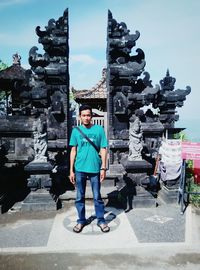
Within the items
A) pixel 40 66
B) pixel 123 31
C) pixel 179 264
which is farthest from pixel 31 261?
pixel 123 31

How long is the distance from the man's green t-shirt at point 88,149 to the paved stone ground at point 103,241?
128 cm

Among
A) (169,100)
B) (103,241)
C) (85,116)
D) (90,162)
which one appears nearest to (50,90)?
(85,116)

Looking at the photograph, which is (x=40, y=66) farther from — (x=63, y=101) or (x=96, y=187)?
(x=96, y=187)

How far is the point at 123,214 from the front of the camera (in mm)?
6492

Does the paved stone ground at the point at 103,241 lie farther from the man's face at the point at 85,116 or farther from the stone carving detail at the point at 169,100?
the stone carving detail at the point at 169,100

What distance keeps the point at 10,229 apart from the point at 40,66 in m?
4.75

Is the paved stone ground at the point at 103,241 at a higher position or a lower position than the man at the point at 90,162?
lower

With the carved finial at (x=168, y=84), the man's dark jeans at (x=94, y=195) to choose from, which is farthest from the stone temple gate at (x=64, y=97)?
the man's dark jeans at (x=94, y=195)

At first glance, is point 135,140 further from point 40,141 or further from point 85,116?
point 40,141

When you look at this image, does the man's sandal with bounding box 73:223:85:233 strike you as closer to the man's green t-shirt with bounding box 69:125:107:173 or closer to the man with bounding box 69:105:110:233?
the man with bounding box 69:105:110:233

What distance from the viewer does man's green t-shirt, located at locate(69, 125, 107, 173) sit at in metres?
5.47

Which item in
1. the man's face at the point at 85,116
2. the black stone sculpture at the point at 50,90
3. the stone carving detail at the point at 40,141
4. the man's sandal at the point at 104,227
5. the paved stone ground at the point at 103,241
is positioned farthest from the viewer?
the black stone sculpture at the point at 50,90

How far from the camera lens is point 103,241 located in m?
5.05

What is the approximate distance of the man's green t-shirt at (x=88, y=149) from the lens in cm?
547
